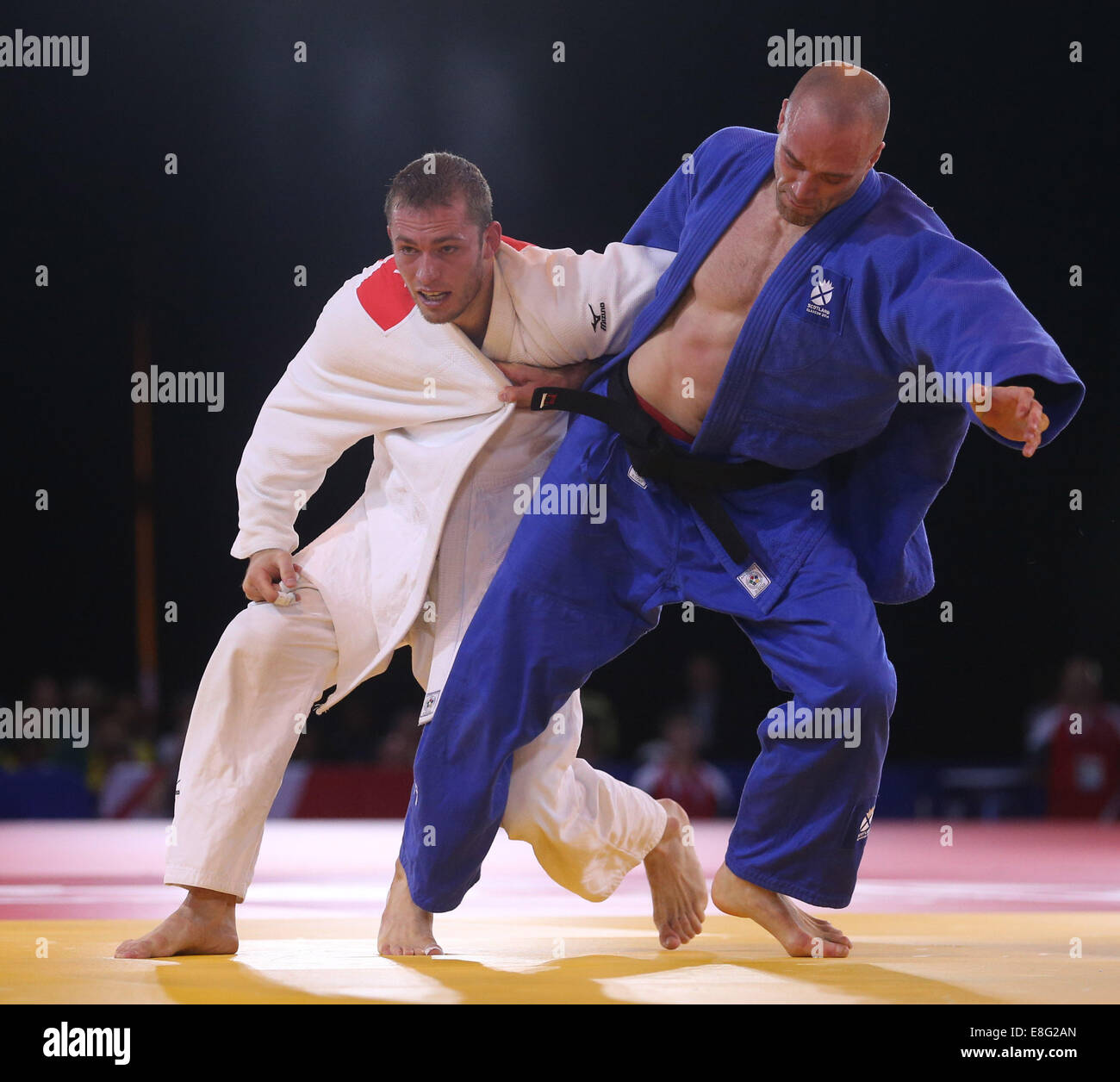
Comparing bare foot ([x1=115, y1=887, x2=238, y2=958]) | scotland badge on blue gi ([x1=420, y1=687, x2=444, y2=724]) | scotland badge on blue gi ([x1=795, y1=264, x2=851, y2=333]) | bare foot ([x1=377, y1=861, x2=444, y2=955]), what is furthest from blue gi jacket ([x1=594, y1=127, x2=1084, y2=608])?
bare foot ([x1=115, y1=887, x2=238, y2=958])

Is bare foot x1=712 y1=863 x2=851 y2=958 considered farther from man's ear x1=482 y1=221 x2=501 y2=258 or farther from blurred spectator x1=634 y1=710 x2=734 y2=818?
blurred spectator x1=634 y1=710 x2=734 y2=818

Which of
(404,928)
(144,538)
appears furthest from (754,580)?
(144,538)

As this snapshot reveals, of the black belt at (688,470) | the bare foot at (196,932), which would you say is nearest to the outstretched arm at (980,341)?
the black belt at (688,470)

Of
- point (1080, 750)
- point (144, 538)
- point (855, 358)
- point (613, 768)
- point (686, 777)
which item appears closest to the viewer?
point (855, 358)

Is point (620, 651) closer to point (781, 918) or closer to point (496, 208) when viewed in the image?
point (781, 918)

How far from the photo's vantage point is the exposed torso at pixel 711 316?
8.11ft

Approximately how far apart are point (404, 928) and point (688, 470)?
94 centimetres

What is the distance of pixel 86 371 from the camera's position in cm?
870

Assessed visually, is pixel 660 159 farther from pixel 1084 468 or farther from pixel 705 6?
pixel 1084 468

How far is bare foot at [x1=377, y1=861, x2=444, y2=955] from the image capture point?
2482 millimetres

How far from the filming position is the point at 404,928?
2.54m

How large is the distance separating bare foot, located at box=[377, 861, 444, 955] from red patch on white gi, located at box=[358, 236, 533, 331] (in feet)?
3.40

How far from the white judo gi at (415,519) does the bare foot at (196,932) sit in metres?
0.09

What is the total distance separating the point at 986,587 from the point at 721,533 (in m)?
5.89
